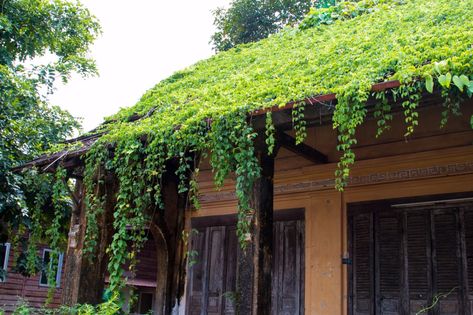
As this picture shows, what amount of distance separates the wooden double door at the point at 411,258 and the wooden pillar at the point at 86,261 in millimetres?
3115

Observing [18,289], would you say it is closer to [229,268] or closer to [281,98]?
[229,268]

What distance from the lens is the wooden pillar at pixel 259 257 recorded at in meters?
4.96

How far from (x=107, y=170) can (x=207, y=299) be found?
101 inches

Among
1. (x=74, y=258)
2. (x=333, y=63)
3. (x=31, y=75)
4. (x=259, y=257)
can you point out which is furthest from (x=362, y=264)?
(x=31, y=75)

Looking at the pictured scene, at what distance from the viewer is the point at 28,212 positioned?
946cm

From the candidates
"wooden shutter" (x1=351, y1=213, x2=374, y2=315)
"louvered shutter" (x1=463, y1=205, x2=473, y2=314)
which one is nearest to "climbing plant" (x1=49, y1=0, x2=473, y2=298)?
"wooden shutter" (x1=351, y1=213, x2=374, y2=315)

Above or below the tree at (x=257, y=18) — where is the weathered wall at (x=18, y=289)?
below

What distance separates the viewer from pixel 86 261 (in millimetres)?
6652

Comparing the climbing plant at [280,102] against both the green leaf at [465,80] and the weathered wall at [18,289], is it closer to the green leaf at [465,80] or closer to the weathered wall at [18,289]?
the green leaf at [465,80]

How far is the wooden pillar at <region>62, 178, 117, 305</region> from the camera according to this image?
658 centimetres

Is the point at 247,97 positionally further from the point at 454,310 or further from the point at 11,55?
the point at 11,55

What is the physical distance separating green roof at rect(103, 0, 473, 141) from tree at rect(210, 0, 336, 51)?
1087cm

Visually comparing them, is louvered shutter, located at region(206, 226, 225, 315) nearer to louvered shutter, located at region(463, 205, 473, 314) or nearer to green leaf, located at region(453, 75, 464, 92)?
louvered shutter, located at region(463, 205, 473, 314)

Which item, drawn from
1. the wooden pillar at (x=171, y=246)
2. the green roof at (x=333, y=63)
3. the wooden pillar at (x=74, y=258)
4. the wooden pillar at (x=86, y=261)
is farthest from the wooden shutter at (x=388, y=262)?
the wooden pillar at (x=74, y=258)
